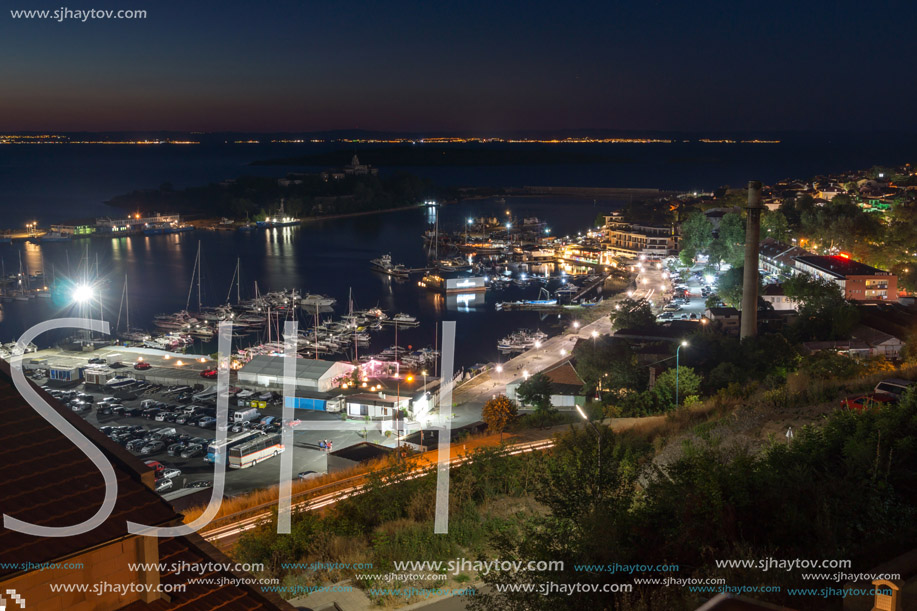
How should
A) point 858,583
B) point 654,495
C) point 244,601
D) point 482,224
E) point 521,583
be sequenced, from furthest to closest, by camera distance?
point 482,224, point 654,495, point 521,583, point 858,583, point 244,601

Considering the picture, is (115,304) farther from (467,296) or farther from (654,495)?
(654,495)

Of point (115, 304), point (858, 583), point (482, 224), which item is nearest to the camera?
point (858, 583)

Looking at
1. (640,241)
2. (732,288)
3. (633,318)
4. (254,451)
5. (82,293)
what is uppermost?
(640,241)

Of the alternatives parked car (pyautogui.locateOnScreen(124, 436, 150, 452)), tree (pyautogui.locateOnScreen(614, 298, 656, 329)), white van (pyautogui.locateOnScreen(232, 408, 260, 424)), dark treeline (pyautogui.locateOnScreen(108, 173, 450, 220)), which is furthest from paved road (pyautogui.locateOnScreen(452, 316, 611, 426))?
dark treeline (pyautogui.locateOnScreen(108, 173, 450, 220))

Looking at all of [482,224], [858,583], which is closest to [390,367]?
[858,583]

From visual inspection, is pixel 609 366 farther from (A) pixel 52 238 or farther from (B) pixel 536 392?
(A) pixel 52 238

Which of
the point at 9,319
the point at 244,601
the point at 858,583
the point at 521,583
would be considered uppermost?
the point at 244,601

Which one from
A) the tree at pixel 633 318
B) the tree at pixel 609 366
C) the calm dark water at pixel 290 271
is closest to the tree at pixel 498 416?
the tree at pixel 609 366

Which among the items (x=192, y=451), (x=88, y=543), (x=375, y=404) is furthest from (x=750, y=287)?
(x=88, y=543)

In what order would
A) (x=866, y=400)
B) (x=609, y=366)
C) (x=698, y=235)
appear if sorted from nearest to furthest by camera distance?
(x=866, y=400), (x=609, y=366), (x=698, y=235)
